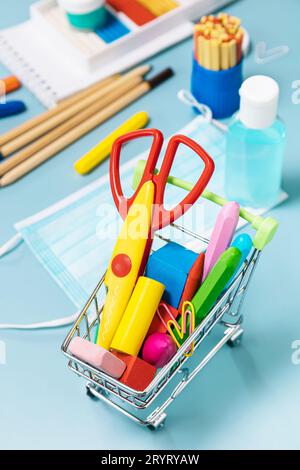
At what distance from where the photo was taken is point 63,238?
0.83m

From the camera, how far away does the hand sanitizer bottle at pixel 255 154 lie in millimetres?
745

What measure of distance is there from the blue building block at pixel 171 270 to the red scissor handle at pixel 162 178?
29 millimetres

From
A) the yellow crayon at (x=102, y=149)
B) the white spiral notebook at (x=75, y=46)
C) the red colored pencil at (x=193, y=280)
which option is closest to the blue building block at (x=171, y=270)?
the red colored pencil at (x=193, y=280)

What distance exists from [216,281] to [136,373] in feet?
0.32

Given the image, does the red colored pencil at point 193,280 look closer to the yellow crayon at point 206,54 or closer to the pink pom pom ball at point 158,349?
the pink pom pom ball at point 158,349

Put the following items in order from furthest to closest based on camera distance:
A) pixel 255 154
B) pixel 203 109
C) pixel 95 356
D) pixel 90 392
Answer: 1. pixel 203 109
2. pixel 255 154
3. pixel 90 392
4. pixel 95 356

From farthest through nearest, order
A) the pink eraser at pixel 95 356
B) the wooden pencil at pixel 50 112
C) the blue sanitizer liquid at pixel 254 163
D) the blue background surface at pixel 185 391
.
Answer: the wooden pencil at pixel 50 112 < the blue sanitizer liquid at pixel 254 163 < the blue background surface at pixel 185 391 < the pink eraser at pixel 95 356

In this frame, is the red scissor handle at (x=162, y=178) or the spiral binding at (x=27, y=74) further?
the spiral binding at (x=27, y=74)

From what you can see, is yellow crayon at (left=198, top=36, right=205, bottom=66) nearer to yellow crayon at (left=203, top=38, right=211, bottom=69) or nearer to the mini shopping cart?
yellow crayon at (left=203, top=38, right=211, bottom=69)

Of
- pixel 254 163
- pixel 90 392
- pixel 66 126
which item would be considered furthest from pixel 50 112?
pixel 90 392

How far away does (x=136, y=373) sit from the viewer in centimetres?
61

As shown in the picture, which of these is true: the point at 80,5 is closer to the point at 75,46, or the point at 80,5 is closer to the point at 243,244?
the point at 75,46

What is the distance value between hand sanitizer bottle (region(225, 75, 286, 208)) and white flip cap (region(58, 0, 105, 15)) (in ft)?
0.87

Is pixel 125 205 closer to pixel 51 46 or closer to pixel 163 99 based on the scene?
pixel 163 99
